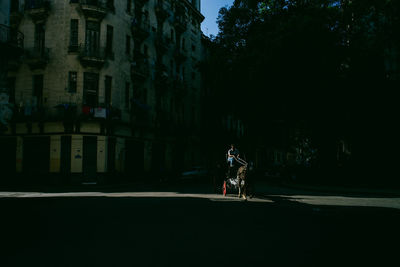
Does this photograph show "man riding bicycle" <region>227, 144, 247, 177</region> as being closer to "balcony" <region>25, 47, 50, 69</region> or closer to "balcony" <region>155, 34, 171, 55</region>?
"balcony" <region>25, 47, 50, 69</region>

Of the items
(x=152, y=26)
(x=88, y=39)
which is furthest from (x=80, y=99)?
(x=152, y=26)

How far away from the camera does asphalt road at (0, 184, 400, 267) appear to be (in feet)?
14.1

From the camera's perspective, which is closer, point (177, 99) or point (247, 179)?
point (247, 179)

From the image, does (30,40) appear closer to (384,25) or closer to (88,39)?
(88,39)

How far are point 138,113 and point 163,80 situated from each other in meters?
5.06

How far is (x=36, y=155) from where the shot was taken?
24.2m

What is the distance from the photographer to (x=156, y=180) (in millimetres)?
25875

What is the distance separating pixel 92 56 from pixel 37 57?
399 centimetres

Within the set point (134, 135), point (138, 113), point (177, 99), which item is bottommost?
A: point (134, 135)

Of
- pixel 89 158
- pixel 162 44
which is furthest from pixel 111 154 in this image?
pixel 162 44

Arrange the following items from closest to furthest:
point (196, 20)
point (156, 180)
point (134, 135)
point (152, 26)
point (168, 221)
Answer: point (168, 221) → point (156, 180) → point (134, 135) → point (152, 26) → point (196, 20)

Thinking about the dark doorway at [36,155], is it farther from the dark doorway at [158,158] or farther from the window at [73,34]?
the dark doorway at [158,158]

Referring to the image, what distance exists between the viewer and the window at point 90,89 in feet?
79.1

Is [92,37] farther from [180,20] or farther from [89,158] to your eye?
[180,20]
